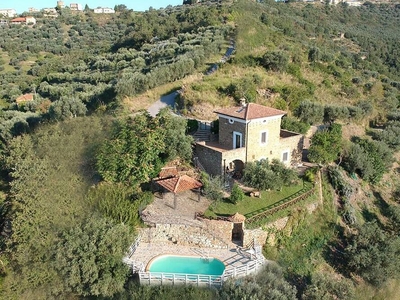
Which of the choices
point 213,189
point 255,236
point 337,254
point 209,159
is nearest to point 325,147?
point 337,254

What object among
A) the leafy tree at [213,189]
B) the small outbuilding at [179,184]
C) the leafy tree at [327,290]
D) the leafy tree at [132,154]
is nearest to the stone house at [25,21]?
the leafy tree at [132,154]

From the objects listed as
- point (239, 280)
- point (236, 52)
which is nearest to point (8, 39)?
point (236, 52)

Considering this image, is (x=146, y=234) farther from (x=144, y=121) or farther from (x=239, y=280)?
(x=144, y=121)

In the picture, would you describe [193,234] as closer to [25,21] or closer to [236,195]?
[236,195]

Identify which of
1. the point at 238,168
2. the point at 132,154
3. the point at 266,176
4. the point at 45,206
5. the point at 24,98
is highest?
the point at 132,154

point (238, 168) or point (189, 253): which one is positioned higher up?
point (238, 168)

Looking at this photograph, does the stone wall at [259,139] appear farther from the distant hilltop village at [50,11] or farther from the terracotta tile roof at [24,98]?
the distant hilltop village at [50,11]

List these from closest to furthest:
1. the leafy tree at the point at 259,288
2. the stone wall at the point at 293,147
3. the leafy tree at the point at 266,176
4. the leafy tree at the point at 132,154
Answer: the leafy tree at the point at 259,288 → the leafy tree at the point at 132,154 → the leafy tree at the point at 266,176 → the stone wall at the point at 293,147
